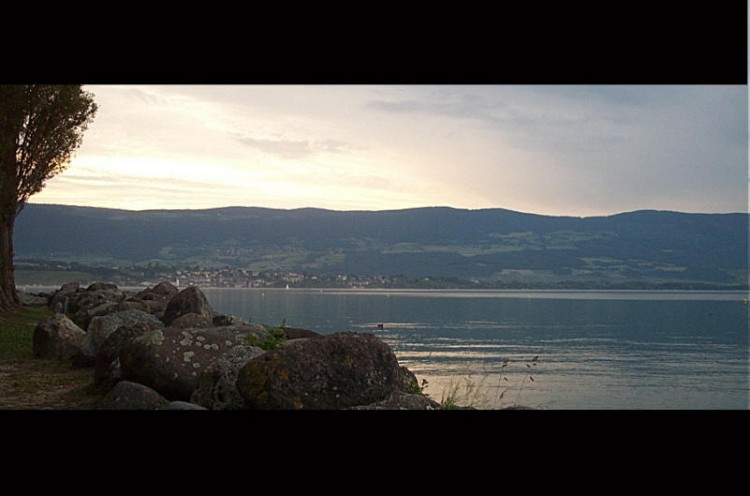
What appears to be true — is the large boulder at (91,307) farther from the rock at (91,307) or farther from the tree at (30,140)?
the tree at (30,140)

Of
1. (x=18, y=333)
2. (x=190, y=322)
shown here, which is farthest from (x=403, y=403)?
(x=18, y=333)

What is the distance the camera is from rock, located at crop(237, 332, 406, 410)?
7555 mm

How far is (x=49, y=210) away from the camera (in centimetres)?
18775

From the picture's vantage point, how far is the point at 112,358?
9711mm

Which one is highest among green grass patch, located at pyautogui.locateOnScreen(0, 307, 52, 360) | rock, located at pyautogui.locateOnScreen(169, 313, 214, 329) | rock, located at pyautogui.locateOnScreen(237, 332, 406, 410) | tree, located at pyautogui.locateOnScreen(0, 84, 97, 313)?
tree, located at pyautogui.locateOnScreen(0, 84, 97, 313)

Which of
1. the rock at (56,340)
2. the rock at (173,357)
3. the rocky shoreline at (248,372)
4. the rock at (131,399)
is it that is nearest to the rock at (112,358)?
the rocky shoreline at (248,372)

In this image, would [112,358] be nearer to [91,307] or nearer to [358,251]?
[91,307]

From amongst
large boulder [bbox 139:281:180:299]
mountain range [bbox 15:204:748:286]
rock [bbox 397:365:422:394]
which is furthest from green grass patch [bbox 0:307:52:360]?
mountain range [bbox 15:204:748:286]

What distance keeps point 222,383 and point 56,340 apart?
5932mm

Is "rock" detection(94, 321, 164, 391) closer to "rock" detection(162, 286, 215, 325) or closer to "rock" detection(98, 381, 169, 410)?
"rock" detection(98, 381, 169, 410)

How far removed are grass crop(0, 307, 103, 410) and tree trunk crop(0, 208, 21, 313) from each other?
7.92 metres
